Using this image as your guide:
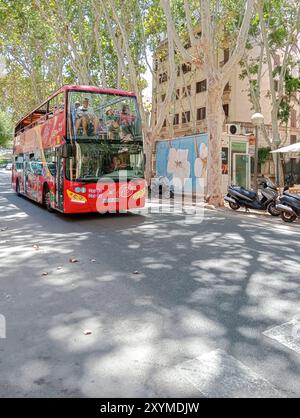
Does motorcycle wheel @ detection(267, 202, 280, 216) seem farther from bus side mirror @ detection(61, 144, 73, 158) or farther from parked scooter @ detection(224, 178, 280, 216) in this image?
bus side mirror @ detection(61, 144, 73, 158)

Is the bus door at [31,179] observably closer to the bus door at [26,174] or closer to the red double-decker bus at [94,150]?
the bus door at [26,174]

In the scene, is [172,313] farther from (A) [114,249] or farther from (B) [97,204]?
(B) [97,204]

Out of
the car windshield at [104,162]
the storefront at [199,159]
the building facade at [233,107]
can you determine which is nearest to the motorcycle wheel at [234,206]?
the car windshield at [104,162]

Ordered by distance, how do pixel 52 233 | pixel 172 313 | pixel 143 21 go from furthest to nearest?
pixel 143 21 < pixel 52 233 < pixel 172 313

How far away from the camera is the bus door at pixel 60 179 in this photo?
11094mm

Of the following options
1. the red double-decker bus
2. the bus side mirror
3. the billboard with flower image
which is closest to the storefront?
the billboard with flower image

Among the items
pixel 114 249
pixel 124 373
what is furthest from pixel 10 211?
pixel 124 373

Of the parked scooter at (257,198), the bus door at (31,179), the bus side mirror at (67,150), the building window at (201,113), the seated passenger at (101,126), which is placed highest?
the building window at (201,113)

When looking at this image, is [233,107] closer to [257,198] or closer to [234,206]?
[234,206]

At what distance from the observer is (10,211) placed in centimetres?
1383

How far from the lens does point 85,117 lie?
35.0 feet

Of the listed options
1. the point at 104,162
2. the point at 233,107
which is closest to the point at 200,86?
the point at 233,107
